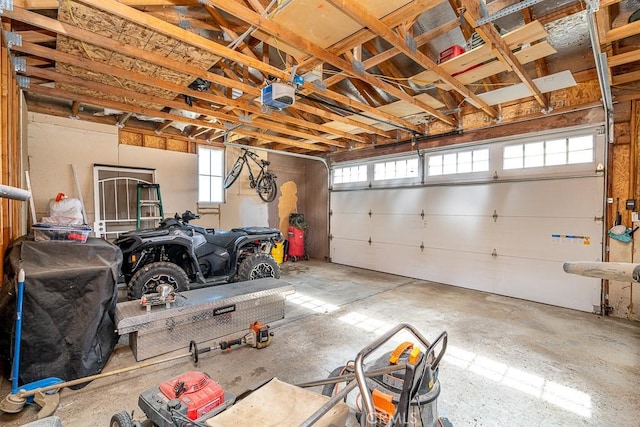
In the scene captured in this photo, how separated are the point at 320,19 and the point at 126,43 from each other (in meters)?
1.76

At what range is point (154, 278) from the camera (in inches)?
142

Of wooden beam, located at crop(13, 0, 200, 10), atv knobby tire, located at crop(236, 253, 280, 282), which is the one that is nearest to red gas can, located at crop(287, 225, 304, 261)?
atv knobby tire, located at crop(236, 253, 280, 282)

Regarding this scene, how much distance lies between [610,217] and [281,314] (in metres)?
4.54

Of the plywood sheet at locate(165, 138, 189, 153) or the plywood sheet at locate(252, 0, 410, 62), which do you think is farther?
the plywood sheet at locate(165, 138, 189, 153)

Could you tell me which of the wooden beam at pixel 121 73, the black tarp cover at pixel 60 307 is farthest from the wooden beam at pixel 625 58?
the black tarp cover at pixel 60 307

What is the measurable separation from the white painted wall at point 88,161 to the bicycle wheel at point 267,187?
99 cm

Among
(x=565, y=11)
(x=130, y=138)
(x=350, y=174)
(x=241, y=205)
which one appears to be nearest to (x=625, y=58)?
(x=565, y=11)

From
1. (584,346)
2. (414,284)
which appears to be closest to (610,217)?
(584,346)

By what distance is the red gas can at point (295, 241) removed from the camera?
7.94m

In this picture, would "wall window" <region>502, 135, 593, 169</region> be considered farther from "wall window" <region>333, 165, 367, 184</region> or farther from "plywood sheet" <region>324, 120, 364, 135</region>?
"wall window" <region>333, 165, 367, 184</region>

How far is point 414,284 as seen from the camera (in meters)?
5.64

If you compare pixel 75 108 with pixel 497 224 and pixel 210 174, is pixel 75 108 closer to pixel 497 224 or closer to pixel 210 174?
pixel 210 174

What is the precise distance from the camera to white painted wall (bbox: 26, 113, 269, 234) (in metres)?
4.64

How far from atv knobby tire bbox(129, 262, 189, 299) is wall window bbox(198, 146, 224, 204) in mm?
3092
